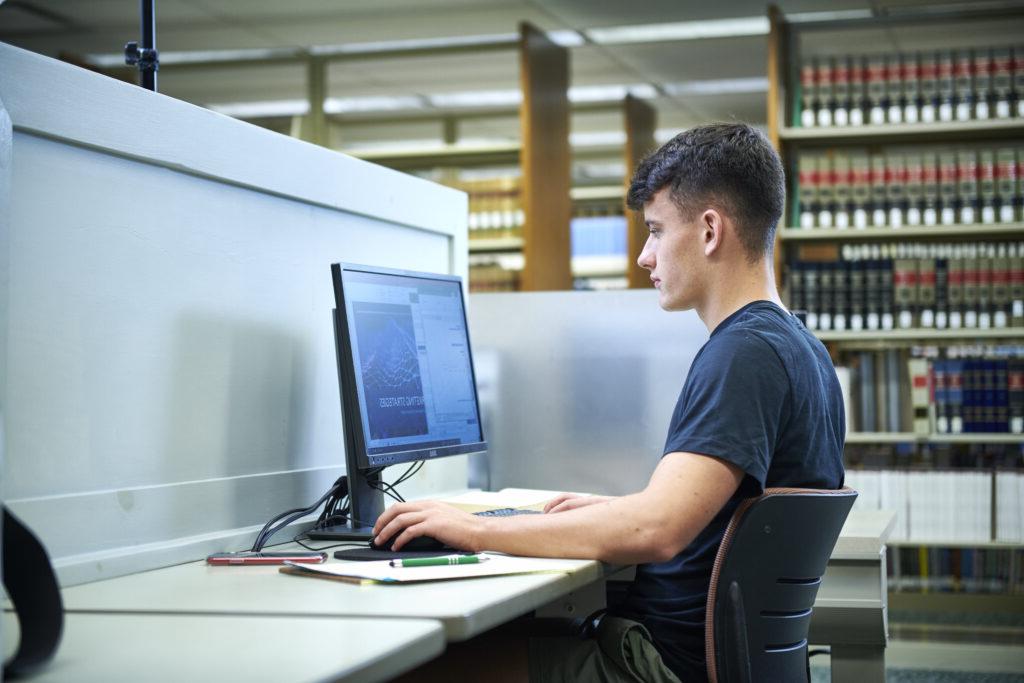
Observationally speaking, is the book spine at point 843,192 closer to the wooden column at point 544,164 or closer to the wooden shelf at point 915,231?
the wooden shelf at point 915,231

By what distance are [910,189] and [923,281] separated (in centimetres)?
39

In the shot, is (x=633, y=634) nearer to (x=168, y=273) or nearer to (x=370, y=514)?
(x=370, y=514)

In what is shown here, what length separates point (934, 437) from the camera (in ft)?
15.0

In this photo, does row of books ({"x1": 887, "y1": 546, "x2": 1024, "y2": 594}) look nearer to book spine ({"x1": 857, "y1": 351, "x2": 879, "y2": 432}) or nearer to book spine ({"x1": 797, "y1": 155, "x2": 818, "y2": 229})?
book spine ({"x1": 857, "y1": 351, "x2": 879, "y2": 432})

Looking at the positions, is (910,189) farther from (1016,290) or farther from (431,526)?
(431,526)

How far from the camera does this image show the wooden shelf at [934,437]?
4496 millimetres

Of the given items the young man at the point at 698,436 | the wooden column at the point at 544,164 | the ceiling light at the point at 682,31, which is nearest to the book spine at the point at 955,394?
the wooden column at the point at 544,164

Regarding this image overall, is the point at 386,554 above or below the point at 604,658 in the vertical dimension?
above

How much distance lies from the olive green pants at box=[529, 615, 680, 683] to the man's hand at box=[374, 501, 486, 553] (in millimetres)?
201

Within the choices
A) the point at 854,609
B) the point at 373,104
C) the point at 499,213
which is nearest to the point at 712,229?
the point at 854,609

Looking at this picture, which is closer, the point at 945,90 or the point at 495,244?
the point at 945,90

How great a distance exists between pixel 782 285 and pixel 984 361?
87 cm

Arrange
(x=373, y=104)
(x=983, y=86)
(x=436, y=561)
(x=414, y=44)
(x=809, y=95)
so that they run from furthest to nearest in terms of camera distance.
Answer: (x=373, y=104)
(x=414, y=44)
(x=809, y=95)
(x=983, y=86)
(x=436, y=561)

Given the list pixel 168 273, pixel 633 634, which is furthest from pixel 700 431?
pixel 168 273
